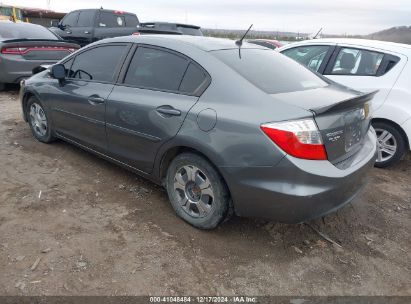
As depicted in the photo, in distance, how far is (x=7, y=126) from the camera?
5875mm

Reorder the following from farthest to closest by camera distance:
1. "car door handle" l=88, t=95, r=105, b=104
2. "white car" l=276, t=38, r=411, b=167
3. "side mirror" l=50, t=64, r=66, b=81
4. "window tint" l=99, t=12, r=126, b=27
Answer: "window tint" l=99, t=12, r=126, b=27, "white car" l=276, t=38, r=411, b=167, "side mirror" l=50, t=64, r=66, b=81, "car door handle" l=88, t=95, r=105, b=104

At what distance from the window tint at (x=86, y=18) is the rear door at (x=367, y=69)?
382 inches

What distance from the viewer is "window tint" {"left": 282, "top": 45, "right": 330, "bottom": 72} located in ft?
18.0

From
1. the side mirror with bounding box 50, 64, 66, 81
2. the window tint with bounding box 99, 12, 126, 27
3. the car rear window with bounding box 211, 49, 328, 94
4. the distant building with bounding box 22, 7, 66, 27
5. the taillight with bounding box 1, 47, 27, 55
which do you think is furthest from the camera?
the distant building with bounding box 22, 7, 66, 27

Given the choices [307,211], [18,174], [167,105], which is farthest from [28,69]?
[307,211]

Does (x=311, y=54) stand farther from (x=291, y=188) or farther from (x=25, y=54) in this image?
(x=25, y=54)

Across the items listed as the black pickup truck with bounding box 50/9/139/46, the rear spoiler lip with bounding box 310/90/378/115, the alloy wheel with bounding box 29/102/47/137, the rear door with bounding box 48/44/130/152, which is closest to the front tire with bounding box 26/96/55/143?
the alloy wheel with bounding box 29/102/47/137

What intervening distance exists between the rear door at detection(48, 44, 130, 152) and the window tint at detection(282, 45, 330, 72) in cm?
293

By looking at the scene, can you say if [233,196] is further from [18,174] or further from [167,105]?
[18,174]

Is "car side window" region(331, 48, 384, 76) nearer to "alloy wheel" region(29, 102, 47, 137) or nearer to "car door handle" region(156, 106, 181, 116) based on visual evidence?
"car door handle" region(156, 106, 181, 116)

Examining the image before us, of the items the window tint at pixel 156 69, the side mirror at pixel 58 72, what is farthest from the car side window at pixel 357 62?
the side mirror at pixel 58 72

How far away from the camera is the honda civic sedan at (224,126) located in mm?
2646

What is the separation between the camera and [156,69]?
350 cm

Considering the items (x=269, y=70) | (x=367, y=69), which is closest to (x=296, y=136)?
(x=269, y=70)
